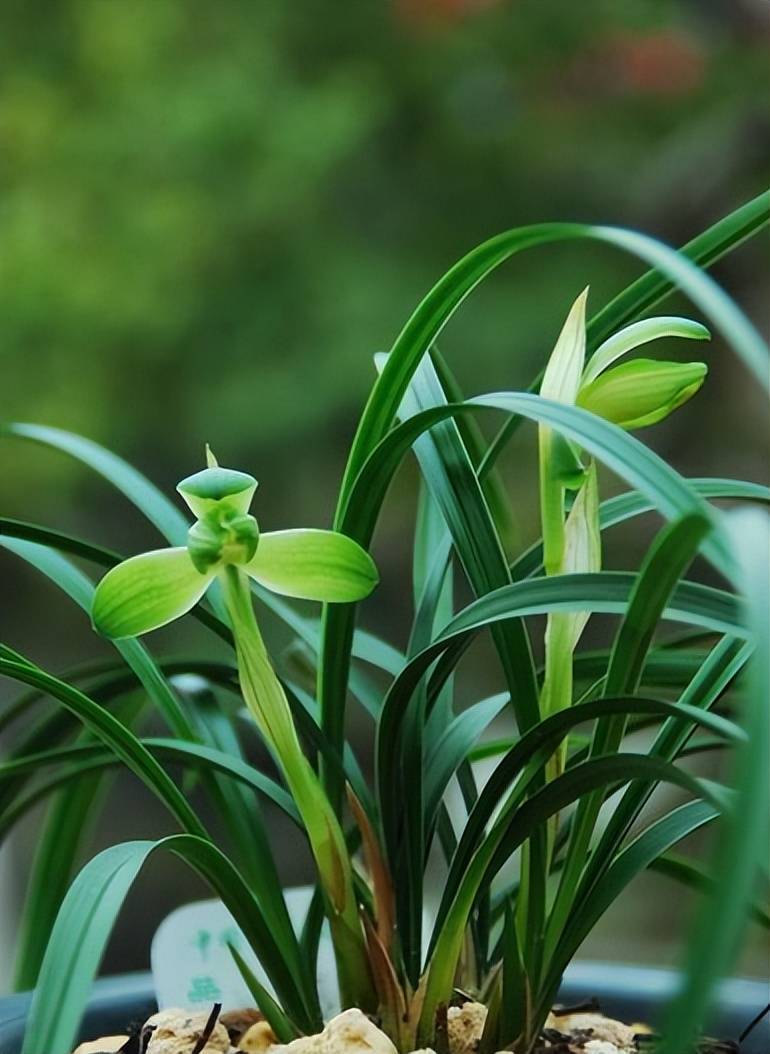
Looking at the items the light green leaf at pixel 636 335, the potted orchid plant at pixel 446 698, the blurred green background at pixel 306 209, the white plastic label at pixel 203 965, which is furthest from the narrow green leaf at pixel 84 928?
the blurred green background at pixel 306 209

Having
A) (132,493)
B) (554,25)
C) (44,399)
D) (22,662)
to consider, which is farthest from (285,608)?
(554,25)

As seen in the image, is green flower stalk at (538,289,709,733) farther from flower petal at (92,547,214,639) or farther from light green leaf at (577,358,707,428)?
flower petal at (92,547,214,639)

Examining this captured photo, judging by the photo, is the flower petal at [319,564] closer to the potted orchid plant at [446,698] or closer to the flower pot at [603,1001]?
the potted orchid plant at [446,698]

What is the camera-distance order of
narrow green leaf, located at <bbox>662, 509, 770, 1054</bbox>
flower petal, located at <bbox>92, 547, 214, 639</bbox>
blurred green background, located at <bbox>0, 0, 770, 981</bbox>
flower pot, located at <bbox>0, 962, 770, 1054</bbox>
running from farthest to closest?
blurred green background, located at <bbox>0, 0, 770, 981</bbox> < flower pot, located at <bbox>0, 962, 770, 1054</bbox> < flower petal, located at <bbox>92, 547, 214, 639</bbox> < narrow green leaf, located at <bbox>662, 509, 770, 1054</bbox>

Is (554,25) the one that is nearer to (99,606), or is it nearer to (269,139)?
(269,139)

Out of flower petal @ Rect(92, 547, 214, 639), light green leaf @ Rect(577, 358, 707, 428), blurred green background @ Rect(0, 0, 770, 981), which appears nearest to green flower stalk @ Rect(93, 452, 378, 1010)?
flower petal @ Rect(92, 547, 214, 639)

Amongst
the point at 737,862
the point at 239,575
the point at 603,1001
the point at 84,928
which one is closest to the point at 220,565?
the point at 239,575

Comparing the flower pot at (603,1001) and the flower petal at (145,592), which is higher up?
the flower petal at (145,592)
